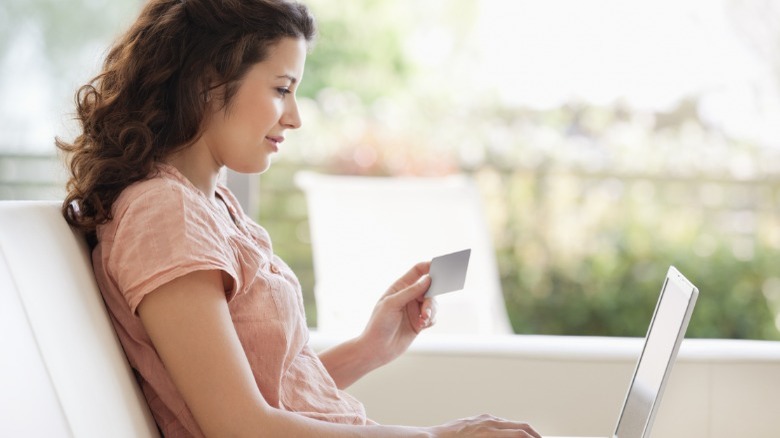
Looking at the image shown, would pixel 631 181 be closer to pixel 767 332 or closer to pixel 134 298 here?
pixel 767 332

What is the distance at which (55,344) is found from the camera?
119 cm

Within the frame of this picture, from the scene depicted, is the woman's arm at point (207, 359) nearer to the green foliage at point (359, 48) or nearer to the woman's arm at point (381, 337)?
the woman's arm at point (381, 337)

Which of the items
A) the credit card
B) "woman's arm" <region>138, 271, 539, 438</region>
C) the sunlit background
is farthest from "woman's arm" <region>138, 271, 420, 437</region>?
the sunlit background

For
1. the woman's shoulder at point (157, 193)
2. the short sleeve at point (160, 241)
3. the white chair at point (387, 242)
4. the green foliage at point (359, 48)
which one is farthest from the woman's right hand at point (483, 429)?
the green foliage at point (359, 48)

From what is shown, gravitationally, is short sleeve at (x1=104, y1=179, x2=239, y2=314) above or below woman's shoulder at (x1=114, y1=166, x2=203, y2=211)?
below

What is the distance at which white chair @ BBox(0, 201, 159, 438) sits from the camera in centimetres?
108

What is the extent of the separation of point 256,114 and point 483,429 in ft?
1.78

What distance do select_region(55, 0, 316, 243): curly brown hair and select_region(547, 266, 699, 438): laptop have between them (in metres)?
0.71

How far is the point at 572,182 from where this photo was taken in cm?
607

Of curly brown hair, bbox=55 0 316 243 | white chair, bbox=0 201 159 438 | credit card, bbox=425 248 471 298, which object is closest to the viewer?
white chair, bbox=0 201 159 438

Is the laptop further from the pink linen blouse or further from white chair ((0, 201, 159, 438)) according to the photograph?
white chair ((0, 201, 159, 438))

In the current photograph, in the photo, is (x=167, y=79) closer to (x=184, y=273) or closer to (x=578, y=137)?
(x=184, y=273)

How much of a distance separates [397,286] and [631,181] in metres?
4.39

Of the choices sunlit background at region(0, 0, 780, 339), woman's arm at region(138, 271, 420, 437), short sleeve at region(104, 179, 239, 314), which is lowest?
sunlit background at region(0, 0, 780, 339)
